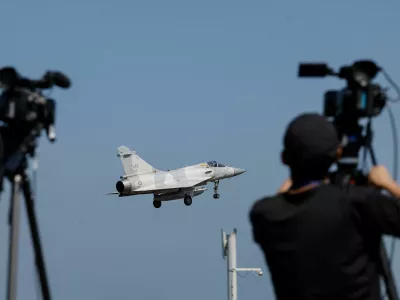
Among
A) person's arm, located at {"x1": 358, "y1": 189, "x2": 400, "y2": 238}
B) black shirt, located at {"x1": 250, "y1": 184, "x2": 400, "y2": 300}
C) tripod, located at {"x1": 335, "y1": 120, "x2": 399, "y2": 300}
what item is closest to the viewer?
person's arm, located at {"x1": 358, "y1": 189, "x2": 400, "y2": 238}

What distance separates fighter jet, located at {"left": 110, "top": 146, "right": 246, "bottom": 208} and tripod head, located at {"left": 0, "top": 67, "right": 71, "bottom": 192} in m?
57.1

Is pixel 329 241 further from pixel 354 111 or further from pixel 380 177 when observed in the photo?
pixel 354 111

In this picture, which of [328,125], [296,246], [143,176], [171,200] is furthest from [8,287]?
[171,200]

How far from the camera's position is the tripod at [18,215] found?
582cm

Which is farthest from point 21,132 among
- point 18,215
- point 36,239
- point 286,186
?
point 286,186

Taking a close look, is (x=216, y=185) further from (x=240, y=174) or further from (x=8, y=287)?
(x=8, y=287)

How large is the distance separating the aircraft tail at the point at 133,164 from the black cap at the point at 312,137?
62.6 meters

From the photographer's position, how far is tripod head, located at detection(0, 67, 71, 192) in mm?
5824

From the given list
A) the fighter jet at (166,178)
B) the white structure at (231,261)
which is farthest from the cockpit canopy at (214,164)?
the white structure at (231,261)

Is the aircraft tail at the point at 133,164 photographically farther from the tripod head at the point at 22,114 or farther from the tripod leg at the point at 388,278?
the tripod leg at the point at 388,278

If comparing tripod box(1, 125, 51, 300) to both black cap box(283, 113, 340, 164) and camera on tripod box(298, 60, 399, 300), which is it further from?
black cap box(283, 113, 340, 164)

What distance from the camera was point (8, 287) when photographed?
228 inches

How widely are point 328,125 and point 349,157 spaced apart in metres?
0.87

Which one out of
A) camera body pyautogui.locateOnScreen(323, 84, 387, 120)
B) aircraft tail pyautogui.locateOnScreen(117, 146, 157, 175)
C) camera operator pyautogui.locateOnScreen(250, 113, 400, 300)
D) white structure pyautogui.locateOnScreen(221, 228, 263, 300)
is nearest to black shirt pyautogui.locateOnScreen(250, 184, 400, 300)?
camera operator pyautogui.locateOnScreen(250, 113, 400, 300)
